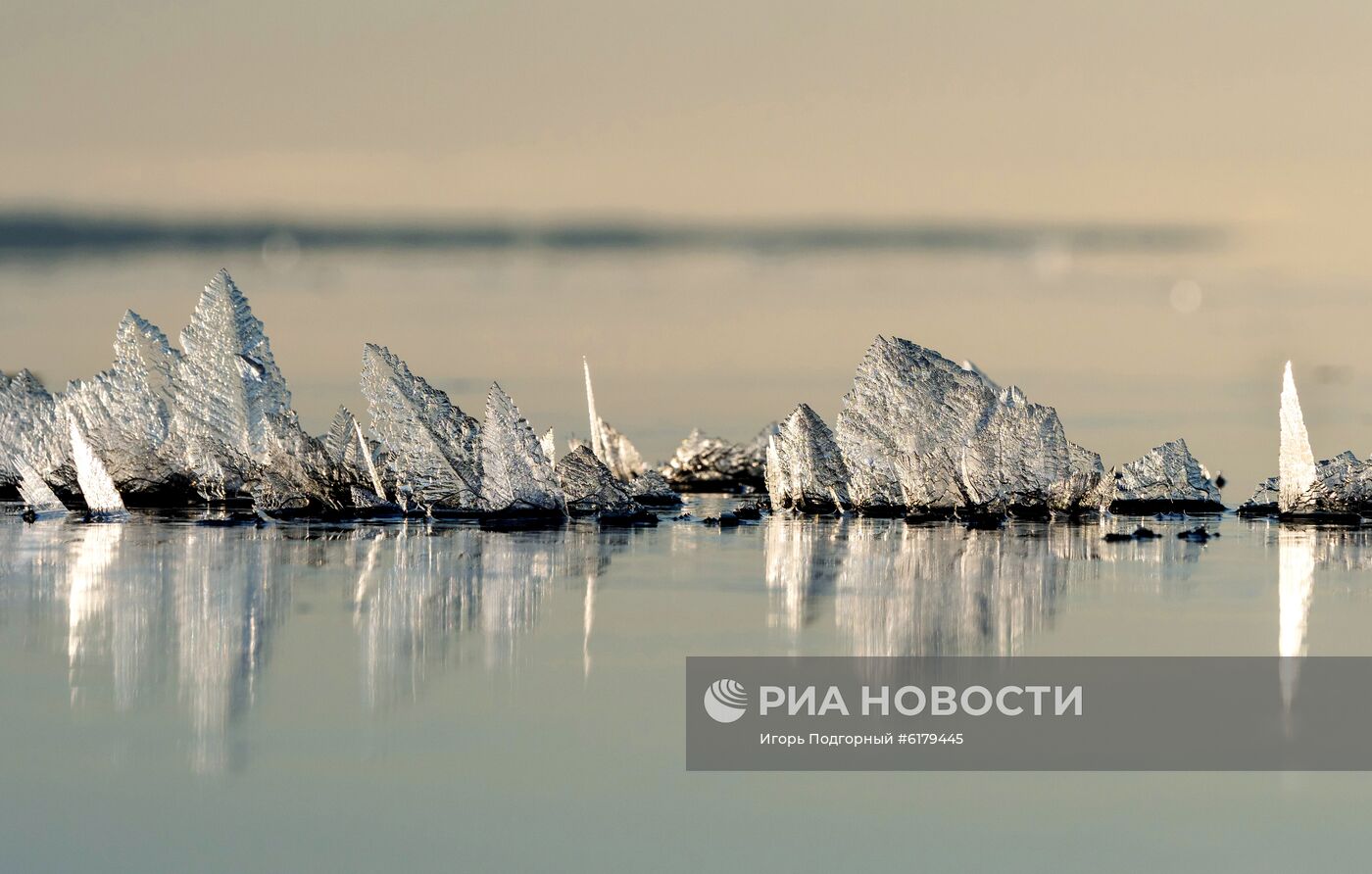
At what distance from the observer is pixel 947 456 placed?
87.4 metres

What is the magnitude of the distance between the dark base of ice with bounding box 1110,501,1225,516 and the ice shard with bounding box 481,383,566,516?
1166 inches

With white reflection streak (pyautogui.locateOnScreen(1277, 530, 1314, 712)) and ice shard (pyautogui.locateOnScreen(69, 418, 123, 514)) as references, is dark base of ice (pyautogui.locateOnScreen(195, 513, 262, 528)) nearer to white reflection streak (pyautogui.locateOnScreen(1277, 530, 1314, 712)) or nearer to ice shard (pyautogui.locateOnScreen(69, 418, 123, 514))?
ice shard (pyautogui.locateOnScreen(69, 418, 123, 514))

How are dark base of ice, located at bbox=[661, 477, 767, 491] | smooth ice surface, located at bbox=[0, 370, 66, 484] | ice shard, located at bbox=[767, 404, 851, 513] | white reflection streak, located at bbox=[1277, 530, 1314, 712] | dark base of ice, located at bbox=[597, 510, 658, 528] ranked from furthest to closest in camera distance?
dark base of ice, located at bbox=[661, 477, 767, 491]
smooth ice surface, located at bbox=[0, 370, 66, 484]
ice shard, located at bbox=[767, 404, 851, 513]
dark base of ice, located at bbox=[597, 510, 658, 528]
white reflection streak, located at bbox=[1277, 530, 1314, 712]

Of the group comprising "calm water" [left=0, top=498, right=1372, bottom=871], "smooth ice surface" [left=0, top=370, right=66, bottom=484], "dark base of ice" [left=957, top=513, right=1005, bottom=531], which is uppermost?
"smooth ice surface" [left=0, top=370, right=66, bottom=484]

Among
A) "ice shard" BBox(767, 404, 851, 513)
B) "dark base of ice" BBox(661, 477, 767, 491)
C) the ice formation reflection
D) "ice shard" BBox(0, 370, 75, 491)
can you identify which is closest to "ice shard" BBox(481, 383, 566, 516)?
the ice formation reflection

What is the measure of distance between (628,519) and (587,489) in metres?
3.03

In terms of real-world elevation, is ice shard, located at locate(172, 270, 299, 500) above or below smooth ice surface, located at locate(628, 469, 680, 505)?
above

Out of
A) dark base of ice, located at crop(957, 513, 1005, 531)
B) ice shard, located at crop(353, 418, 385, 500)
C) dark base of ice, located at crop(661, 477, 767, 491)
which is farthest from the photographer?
dark base of ice, located at crop(661, 477, 767, 491)

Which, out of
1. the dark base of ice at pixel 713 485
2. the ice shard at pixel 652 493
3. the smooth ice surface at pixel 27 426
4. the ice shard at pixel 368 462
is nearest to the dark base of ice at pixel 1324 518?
the ice shard at pixel 652 493

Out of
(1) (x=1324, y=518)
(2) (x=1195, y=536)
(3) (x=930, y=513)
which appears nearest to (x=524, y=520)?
(3) (x=930, y=513)

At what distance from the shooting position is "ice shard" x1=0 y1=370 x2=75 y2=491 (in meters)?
104

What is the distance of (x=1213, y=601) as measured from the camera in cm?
4162

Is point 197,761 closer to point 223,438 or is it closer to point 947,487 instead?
point 947,487

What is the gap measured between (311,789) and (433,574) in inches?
1085
